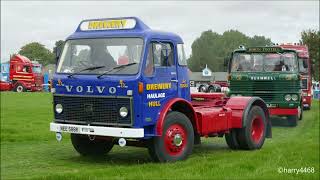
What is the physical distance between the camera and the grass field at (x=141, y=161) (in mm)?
8273

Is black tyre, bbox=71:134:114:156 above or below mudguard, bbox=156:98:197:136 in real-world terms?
below

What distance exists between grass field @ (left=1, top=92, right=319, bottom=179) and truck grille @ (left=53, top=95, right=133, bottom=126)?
79 cm

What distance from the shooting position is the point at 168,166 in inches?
357

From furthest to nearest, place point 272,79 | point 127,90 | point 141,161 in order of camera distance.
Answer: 1. point 272,79
2. point 141,161
3. point 127,90

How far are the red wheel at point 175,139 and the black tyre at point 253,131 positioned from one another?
227 centimetres

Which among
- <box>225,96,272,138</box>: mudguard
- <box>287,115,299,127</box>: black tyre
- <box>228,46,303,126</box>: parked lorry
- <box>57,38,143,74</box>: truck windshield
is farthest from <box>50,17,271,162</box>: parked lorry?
<box>287,115,299,127</box>: black tyre

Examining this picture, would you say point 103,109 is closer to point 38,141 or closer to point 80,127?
point 80,127

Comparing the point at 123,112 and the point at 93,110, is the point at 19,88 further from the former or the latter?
the point at 123,112

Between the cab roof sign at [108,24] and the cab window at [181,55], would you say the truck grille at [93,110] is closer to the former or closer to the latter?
the cab roof sign at [108,24]

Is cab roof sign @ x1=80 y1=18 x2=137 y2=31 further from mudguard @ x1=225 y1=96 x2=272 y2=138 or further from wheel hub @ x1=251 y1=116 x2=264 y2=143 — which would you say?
wheel hub @ x1=251 y1=116 x2=264 y2=143

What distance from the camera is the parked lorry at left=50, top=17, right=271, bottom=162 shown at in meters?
9.23

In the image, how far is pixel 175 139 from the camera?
9828 mm

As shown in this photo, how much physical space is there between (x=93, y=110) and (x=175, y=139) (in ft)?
5.21

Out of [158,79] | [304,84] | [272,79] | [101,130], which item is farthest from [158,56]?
[304,84]
